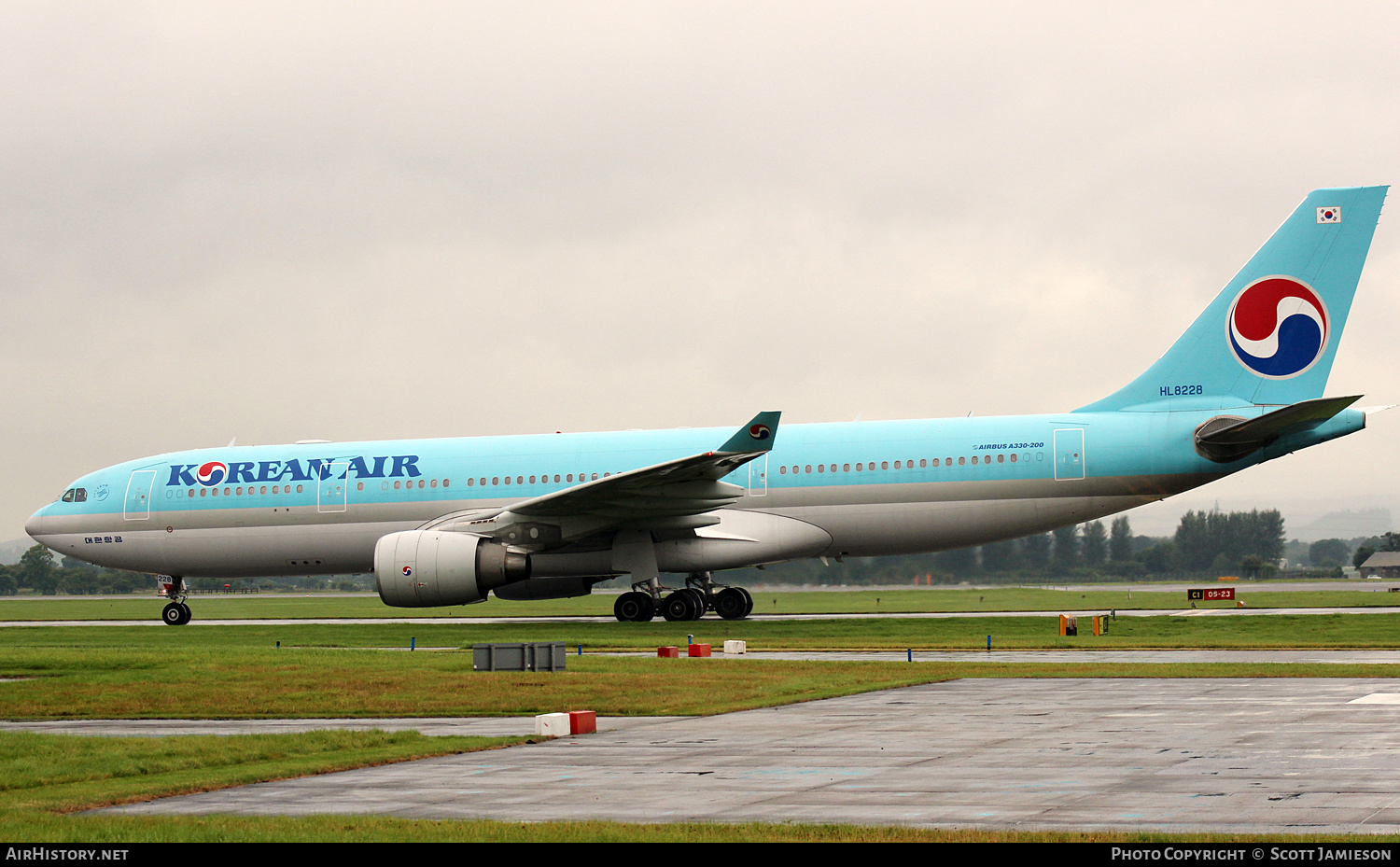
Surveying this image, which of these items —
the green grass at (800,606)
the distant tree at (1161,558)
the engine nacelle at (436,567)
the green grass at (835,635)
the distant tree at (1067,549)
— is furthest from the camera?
the distant tree at (1161,558)

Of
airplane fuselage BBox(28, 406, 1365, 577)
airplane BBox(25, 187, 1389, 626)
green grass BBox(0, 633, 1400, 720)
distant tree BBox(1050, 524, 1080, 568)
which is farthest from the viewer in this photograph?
distant tree BBox(1050, 524, 1080, 568)

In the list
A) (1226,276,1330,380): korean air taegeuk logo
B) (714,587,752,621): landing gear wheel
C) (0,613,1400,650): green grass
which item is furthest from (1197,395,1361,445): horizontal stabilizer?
(714,587,752,621): landing gear wheel

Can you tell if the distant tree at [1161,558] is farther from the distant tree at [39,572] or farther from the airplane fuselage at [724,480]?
the distant tree at [39,572]

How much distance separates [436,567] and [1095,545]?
60.3m

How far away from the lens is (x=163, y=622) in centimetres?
3616

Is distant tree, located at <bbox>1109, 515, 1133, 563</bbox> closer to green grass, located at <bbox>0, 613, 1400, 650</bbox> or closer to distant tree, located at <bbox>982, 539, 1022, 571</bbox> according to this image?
distant tree, located at <bbox>982, 539, 1022, 571</bbox>

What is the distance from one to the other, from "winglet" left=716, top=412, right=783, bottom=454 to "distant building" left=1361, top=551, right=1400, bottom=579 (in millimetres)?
90111

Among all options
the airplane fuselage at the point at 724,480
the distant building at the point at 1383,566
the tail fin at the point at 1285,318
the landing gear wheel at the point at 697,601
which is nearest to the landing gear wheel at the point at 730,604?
the landing gear wheel at the point at 697,601

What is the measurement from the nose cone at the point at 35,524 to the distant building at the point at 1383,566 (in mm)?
95345

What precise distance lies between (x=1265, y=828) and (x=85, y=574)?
295ft

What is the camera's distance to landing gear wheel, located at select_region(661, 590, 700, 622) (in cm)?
3047

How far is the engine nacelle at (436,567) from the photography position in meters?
28.2

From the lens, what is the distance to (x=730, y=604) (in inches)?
1257
